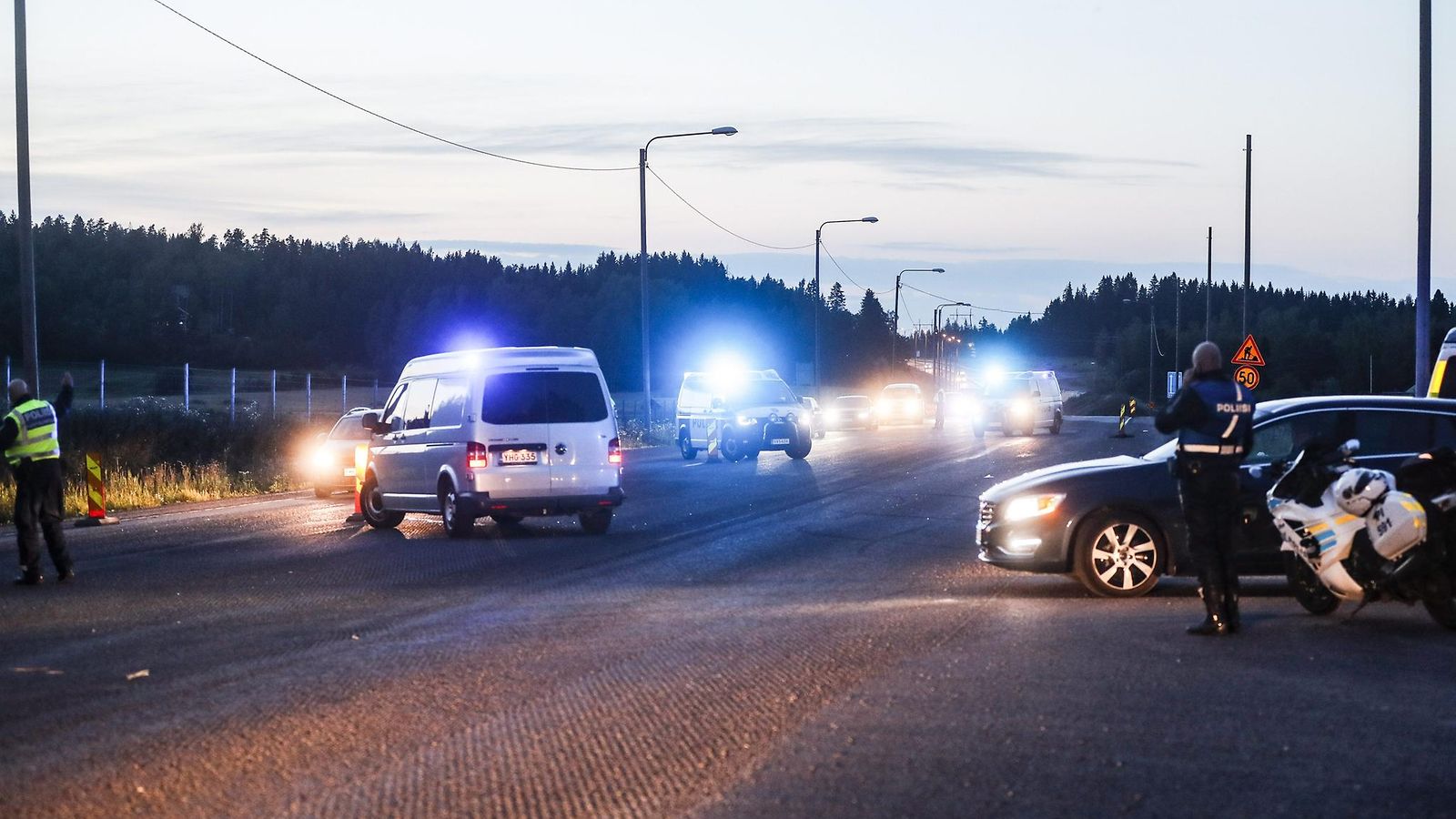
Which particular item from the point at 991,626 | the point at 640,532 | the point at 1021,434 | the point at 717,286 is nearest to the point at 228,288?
the point at 717,286

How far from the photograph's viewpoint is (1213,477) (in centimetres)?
983

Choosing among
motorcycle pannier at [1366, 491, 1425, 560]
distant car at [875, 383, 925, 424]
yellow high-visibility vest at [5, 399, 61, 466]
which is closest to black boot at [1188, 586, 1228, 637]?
motorcycle pannier at [1366, 491, 1425, 560]

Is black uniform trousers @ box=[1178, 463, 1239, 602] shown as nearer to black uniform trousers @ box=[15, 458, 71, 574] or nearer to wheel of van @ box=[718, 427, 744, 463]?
black uniform trousers @ box=[15, 458, 71, 574]

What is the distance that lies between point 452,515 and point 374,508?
242 centimetres

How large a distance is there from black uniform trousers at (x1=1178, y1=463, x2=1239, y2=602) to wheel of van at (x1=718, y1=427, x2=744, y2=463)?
25383 millimetres

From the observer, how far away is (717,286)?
575 ft

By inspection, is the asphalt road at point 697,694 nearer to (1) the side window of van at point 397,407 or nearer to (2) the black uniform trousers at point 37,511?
(2) the black uniform trousers at point 37,511

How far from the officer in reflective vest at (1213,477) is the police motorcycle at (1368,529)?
54 cm

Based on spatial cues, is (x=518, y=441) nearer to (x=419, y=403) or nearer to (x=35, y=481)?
(x=419, y=403)

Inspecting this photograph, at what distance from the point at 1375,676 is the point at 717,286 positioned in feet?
550

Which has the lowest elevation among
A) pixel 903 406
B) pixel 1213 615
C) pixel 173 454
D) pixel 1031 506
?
pixel 903 406

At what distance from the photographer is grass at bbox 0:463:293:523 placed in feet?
76.6

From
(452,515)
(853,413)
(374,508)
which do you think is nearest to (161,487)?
(374,508)

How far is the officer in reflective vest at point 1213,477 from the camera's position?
32.0ft
